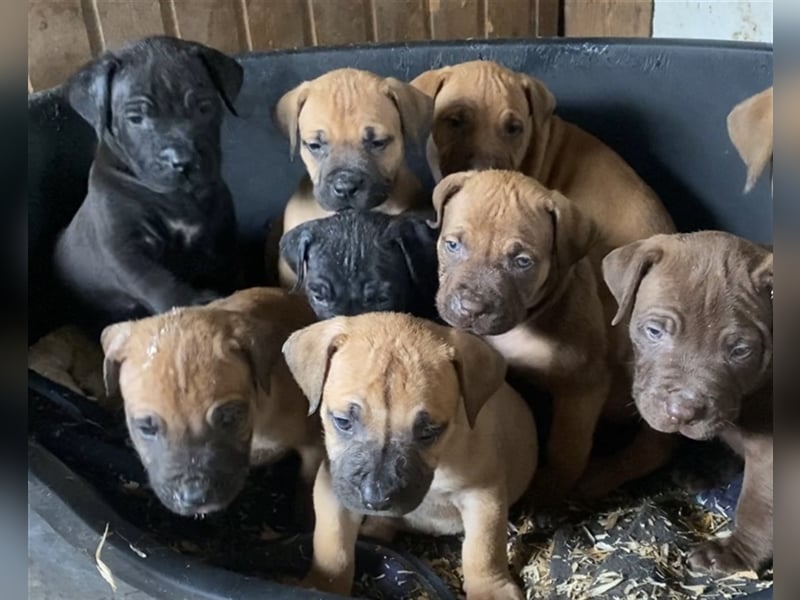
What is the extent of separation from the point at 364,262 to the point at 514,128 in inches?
36.6

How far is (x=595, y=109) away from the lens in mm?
4320

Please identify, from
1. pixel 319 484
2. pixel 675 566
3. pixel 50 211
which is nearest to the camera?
pixel 319 484

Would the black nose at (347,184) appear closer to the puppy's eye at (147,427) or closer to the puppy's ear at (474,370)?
the puppy's ear at (474,370)

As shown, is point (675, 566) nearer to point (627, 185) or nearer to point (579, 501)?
point (579, 501)

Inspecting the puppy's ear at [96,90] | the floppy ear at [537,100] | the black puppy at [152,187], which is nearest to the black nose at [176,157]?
the black puppy at [152,187]

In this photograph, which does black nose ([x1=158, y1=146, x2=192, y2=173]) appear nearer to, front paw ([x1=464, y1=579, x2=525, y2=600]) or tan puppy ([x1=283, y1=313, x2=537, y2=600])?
tan puppy ([x1=283, y1=313, x2=537, y2=600])

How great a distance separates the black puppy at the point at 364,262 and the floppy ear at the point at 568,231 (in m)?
0.42

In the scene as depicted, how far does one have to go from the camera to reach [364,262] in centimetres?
318

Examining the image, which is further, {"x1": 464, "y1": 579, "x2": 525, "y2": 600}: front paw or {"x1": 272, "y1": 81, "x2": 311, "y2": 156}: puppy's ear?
{"x1": 272, "y1": 81, "x2": 311, "y2": 156}: puppy's ear

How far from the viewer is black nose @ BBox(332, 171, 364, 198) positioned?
135 inches

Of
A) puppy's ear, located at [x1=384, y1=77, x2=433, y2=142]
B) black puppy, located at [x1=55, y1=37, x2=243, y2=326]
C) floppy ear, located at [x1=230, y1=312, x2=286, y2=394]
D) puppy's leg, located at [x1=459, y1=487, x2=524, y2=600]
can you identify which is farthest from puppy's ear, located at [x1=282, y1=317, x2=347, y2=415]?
puppy's ear, located at [x1=384, y1=77, x2=433, y2=142]

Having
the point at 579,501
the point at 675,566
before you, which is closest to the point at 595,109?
the point at 579,501

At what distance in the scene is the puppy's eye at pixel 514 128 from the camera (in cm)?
371

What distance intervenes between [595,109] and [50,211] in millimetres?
2343
